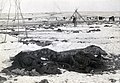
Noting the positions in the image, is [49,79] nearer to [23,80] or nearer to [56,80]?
[56,80]

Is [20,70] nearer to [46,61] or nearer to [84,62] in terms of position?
[46,61]

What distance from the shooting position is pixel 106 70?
12.2 meters

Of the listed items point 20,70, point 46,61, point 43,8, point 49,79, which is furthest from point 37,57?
point 43,8

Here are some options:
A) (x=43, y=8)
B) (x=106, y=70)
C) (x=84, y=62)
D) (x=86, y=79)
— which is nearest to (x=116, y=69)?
(x=106, y=70)

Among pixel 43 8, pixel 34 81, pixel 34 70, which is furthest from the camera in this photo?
pixel 43 8

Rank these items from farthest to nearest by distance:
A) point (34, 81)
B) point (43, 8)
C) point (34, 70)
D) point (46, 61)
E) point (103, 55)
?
point (43, 8), point (103, 55), point (46, 61), point (34, 70), point (34, 81)

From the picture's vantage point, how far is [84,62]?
41.1ft

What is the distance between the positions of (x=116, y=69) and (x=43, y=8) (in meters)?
102

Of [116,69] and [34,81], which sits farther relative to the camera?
[116,69]

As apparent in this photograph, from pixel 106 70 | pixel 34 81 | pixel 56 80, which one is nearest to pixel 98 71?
pixel 106 70

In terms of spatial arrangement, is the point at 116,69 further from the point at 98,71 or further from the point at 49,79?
the point at 49,79

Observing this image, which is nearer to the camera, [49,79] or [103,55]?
[49,79]

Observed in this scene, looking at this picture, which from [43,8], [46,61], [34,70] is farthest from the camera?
[43,8]

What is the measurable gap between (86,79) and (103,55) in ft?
14.5
